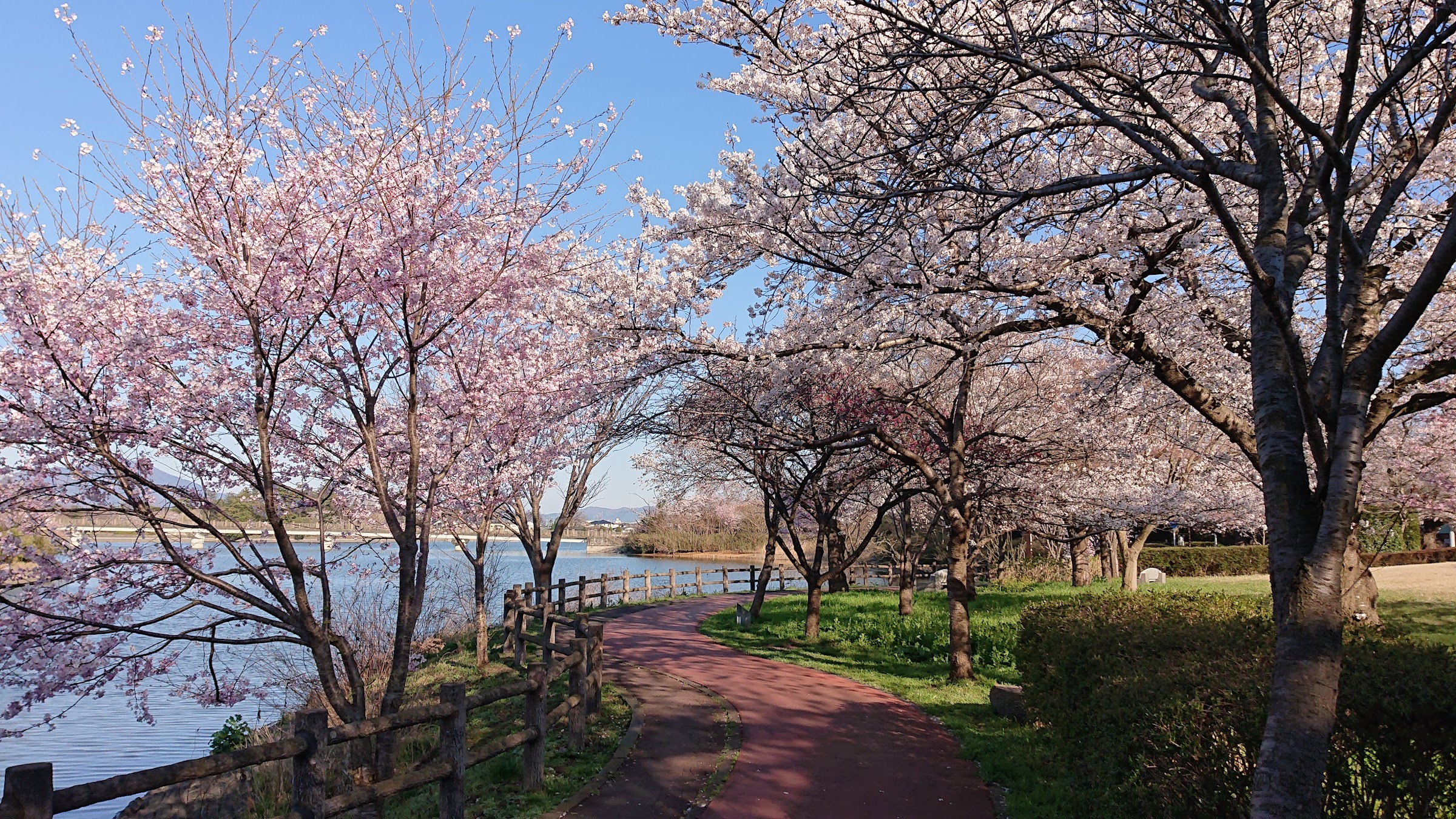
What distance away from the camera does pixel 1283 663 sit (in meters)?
3.73

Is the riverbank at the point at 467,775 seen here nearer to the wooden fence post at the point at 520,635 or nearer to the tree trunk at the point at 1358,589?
the wooden fence post at the point at 520,635

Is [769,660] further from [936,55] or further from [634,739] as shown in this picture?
[936,55]

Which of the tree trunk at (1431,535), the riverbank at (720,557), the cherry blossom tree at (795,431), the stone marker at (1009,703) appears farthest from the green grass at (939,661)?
the riverbank at (720,557)

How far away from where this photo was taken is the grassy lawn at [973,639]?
7465 millimetres

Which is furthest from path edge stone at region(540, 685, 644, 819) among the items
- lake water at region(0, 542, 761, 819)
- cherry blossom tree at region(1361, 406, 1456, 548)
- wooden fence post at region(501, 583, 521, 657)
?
cherry blossom tree at region(1361, 406, 1456, 548)

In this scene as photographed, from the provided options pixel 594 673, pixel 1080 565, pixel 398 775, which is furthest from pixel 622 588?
pixel 398 775

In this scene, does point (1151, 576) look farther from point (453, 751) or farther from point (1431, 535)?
point (453, 751)

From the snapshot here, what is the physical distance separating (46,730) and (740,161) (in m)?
14.8

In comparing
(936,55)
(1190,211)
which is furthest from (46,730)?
(1190,211)

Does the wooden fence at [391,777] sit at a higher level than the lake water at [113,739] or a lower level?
higher

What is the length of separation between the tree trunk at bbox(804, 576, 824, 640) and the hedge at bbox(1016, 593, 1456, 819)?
10355 millimetres

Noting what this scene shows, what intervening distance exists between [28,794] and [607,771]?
4.89m

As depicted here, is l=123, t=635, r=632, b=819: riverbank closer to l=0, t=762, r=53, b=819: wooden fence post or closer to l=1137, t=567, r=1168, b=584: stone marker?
l=0, t=762, r=53, b=819: wooden fence post

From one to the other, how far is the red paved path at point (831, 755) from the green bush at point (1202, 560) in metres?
22.5
